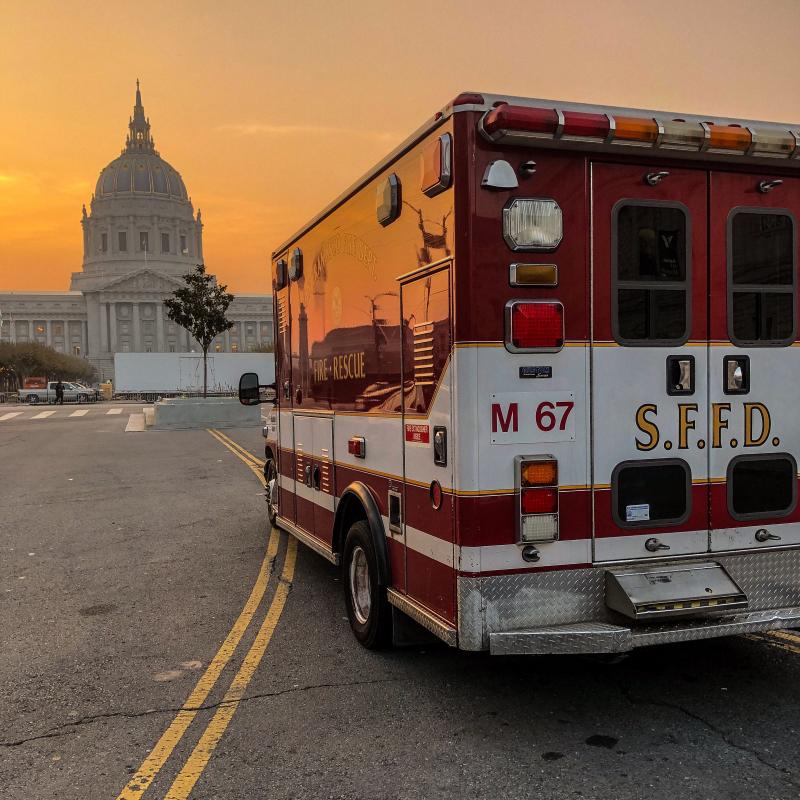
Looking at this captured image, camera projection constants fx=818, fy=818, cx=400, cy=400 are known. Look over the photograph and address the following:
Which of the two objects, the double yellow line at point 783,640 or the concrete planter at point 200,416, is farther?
the concrete planter at point 200,416

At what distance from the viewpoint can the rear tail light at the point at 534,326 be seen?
3.96 metres

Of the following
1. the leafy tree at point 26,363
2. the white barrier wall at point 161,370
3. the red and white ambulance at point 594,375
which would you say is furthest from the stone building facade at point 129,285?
the red and white ambulance at point 594,375

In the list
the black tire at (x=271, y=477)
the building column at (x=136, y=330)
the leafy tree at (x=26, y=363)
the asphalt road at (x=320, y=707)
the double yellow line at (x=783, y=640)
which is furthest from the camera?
the building column at (x=136, y=330)

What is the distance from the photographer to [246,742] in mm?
4066

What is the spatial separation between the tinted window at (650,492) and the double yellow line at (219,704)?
7.68 feet

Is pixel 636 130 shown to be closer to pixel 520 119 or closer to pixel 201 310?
pixel 520 119

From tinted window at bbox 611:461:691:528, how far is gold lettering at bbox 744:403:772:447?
1.38 feet

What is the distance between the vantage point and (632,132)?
393cm

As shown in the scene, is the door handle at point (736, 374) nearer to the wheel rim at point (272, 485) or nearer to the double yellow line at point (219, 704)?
the double yellow line at point (219, 704)

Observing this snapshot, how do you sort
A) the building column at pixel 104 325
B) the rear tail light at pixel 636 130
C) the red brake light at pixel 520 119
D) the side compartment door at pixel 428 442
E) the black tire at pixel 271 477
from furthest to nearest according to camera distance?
the building column at pixel 104 325, the black tire at pixel 271 477, the side compartment door at pixel 428 442, the rear tail light at pixel 636 130, the red brake light at pixel 520 119

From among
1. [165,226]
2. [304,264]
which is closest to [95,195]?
[165,226]

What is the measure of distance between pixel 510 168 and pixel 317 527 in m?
3.61

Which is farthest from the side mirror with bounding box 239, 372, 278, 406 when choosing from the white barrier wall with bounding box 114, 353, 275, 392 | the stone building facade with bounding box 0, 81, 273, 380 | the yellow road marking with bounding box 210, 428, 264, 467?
the stone building facade with bounding box 0, 81, 273, 380

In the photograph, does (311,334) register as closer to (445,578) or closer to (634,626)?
(445,578)
